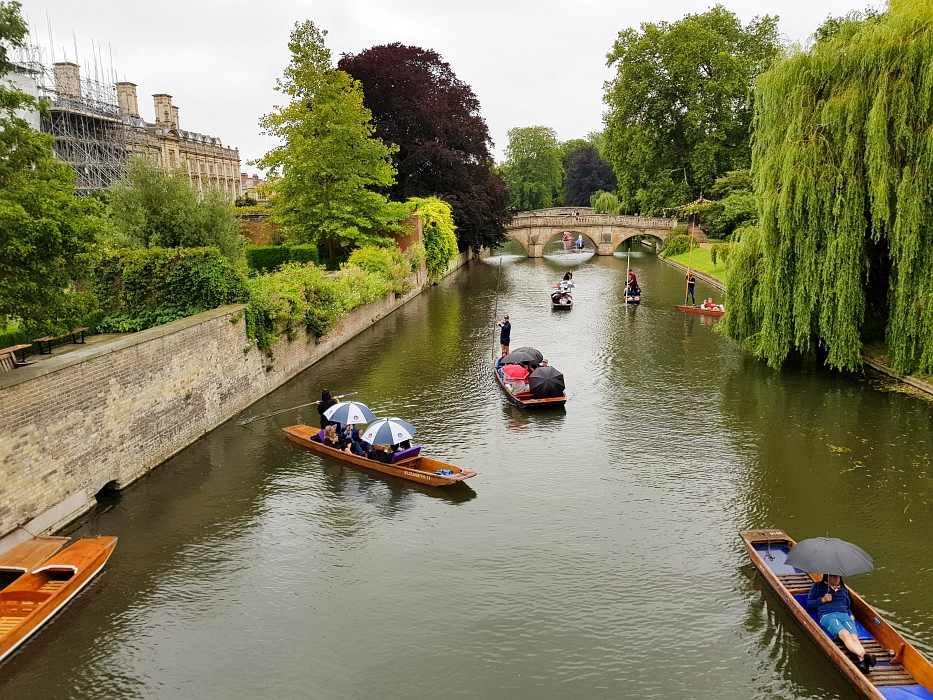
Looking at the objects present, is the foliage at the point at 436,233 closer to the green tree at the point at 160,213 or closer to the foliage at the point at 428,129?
the foliage at the point at 428,129

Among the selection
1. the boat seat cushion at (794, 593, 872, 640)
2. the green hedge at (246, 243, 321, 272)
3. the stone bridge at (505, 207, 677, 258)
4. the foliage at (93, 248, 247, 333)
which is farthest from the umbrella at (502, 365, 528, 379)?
the stone bridge at (505, 207, 677, 258)

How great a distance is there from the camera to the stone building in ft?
153

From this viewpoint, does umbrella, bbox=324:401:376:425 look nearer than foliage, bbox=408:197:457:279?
Yes

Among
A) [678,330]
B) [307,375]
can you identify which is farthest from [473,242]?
[307,375]

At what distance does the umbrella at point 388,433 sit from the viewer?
1330 centimetres

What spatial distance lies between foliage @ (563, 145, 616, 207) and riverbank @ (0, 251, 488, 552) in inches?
3884

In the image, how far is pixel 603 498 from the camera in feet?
41.3

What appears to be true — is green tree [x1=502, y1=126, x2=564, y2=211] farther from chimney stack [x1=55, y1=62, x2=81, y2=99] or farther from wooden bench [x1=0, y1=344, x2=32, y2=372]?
wooden bench [x1=0, y1=344, x2=32, y2=372]

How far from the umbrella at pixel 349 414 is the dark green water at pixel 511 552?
107 centimetres

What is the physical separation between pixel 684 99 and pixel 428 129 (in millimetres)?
22099

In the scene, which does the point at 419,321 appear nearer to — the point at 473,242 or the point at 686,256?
the point at 473,242

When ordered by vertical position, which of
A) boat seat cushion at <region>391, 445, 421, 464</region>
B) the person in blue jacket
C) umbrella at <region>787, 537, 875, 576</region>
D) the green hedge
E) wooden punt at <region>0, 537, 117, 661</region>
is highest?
the green hedge

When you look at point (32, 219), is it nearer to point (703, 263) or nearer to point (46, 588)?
point (46, 588)

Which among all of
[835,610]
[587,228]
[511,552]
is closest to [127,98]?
[587,228]
